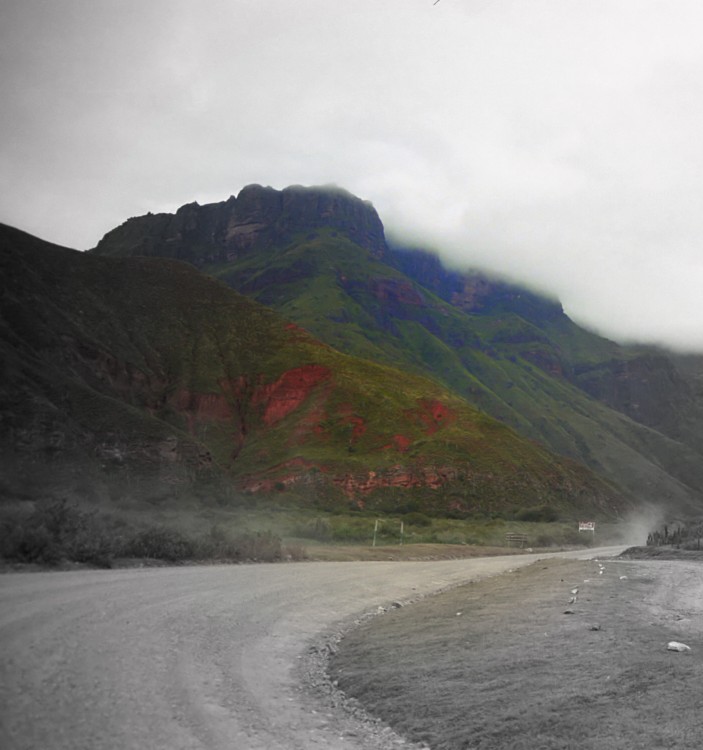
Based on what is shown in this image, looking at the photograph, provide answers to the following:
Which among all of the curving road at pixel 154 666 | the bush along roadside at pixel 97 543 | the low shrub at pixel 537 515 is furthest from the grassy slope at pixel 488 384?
the curving road at pixel 154 666

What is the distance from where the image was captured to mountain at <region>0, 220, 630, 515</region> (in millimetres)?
48281

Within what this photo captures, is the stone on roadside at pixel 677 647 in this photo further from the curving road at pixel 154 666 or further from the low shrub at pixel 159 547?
the low shrub at pixel 159 547

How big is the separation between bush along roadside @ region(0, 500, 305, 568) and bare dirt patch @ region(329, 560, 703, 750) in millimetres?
8889

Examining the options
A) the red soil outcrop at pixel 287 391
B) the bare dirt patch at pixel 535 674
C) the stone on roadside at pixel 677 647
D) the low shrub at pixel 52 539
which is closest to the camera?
the bare dirt patch at pixel 535 674

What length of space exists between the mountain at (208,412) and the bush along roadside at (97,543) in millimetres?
16542

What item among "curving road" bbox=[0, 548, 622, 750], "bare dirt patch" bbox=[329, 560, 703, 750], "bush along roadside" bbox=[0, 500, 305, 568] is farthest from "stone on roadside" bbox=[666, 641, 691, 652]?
"bush along roadside" bbox=[0, 500, 305, 568]

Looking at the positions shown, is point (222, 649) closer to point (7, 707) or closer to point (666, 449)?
point (7, 707)

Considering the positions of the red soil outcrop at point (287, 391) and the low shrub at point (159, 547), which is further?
the red soil outcrop at point (287, 391)

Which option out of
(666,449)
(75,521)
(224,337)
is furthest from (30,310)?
(666,449)

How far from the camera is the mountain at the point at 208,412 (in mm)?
48281

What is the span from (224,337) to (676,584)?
86.3 metres

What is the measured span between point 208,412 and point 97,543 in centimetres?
6733

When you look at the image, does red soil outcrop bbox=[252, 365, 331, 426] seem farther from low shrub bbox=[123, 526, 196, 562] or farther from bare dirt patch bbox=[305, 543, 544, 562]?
low shrub bbox=[123, 526, 196, 562]

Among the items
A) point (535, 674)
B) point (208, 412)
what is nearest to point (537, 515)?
point (208, 412)
